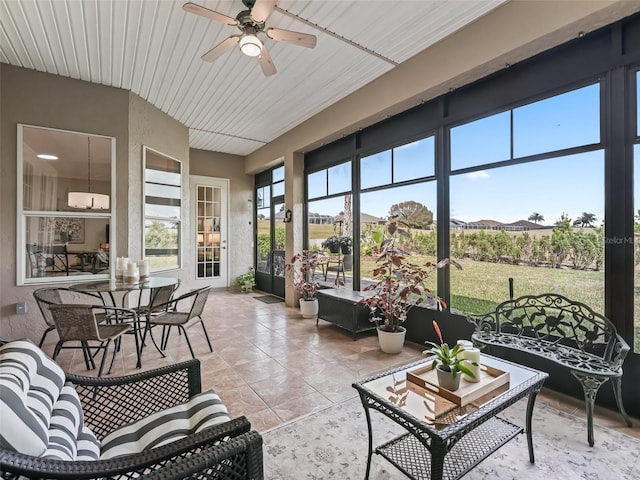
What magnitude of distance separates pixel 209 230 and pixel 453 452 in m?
6.79

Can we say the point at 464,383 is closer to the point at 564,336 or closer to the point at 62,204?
the point at 564,336

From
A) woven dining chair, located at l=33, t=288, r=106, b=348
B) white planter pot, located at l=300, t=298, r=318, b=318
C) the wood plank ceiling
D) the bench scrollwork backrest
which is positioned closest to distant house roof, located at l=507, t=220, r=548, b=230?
the bench scrollwork backrest

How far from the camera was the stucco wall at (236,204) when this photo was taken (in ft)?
24.5

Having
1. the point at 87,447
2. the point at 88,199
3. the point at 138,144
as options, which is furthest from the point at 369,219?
the point at 87,447

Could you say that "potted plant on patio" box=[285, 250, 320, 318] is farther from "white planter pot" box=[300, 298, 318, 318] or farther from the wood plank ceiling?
the wood plank ceiling

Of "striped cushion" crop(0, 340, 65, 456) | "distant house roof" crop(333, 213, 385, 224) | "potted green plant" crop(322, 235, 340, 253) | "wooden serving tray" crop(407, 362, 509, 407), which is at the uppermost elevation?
"distant house roof" crop(333, 213, 385, 224)

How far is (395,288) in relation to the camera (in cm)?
366

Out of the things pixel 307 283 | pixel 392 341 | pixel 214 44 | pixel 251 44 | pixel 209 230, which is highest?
pixel 214 44

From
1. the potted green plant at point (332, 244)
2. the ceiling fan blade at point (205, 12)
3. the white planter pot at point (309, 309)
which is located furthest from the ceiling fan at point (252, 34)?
the white planter pot at point (309, 309)

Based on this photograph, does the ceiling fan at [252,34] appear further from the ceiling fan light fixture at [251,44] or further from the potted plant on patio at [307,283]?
the potted plant on patio at [307,283]

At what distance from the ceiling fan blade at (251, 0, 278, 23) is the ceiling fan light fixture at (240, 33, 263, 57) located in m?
0.14

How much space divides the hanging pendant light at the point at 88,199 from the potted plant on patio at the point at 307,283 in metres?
2.85

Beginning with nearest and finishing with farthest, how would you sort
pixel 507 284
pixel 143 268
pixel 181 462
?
pixel 181 462 < pixel 507 284 < pixel 143 268

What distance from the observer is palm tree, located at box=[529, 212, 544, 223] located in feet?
9.36
